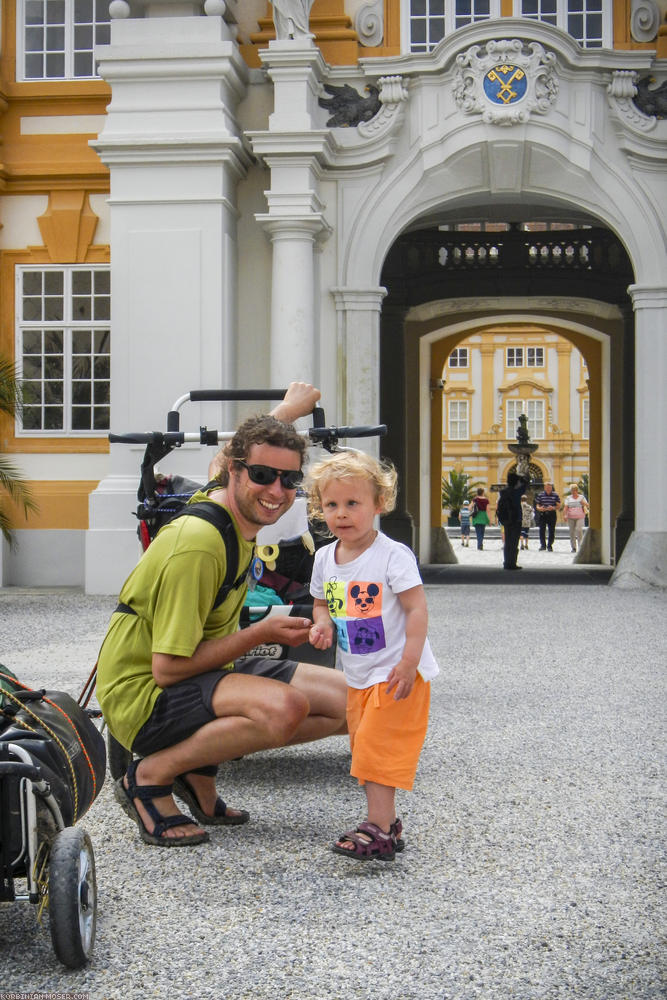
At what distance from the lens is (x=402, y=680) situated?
141 inches

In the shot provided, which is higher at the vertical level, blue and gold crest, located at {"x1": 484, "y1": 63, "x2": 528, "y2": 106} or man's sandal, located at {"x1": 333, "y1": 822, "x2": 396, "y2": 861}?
blue and gold crest, located at {"x1": 484, "y1": 63, "x2": 528, "y2": 106}

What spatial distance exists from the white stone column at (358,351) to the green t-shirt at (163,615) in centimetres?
1001

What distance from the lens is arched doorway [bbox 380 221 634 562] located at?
1905 cm

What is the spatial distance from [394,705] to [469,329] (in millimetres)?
21129

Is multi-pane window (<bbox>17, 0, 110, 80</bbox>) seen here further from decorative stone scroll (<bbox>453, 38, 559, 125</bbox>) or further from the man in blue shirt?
the man in blue shirt

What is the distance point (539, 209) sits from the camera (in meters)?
17.0

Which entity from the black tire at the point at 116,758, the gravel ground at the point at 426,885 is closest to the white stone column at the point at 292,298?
the gravel ground at the point at 426,885

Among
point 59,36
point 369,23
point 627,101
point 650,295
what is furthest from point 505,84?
point 59,36

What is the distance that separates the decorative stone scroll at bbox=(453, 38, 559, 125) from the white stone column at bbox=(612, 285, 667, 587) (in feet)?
7.55

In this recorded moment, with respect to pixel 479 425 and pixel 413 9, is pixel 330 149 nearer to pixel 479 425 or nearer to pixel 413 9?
pixel 413 9

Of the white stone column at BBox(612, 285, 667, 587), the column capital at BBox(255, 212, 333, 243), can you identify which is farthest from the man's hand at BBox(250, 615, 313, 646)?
the white stone column at BBox(612, 285, 667, 587)

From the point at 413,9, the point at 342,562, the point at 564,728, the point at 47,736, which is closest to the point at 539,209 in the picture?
the point at 413,9

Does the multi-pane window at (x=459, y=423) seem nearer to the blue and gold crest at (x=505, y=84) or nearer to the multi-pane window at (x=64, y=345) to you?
the multi-pane window at (x=64, y=345)

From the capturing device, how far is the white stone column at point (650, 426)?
13.6 meters
